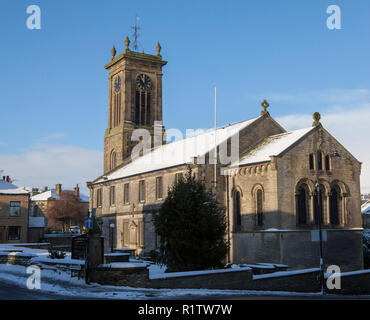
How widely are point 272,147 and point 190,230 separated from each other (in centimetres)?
1661

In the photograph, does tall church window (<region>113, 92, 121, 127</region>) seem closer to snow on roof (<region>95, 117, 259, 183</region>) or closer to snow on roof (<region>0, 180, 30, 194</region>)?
snow on roof (<region>95, 117, 259, 183</region>)

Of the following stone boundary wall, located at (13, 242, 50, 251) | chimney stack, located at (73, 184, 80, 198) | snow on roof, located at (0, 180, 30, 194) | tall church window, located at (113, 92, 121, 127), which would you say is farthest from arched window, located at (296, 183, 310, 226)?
chimney stack, located at (73, 184, 80, 198)

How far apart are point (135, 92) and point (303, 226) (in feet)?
119

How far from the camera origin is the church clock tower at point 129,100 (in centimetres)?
6212

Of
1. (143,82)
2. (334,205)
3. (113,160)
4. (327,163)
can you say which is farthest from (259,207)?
(143,82)

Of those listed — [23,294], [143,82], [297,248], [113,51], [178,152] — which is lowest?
[23,294]

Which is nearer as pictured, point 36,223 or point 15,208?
point 15,208

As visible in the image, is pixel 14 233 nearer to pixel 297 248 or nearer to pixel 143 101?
pixel 143 101

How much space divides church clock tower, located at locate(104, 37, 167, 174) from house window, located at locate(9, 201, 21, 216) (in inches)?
545

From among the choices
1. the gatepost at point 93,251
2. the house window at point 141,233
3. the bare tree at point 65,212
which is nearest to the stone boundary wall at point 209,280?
the gatepost at point 93,251

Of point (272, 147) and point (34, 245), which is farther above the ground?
point (272, 147)

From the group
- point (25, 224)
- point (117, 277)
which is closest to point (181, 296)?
point (117, 277)

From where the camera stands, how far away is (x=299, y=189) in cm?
3581

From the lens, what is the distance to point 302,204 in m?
35.9
